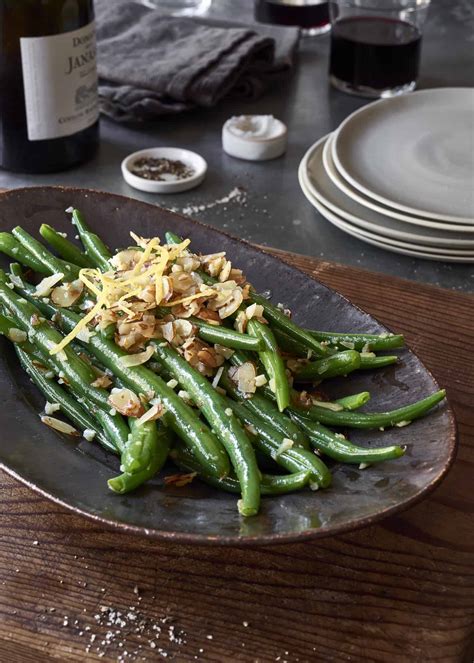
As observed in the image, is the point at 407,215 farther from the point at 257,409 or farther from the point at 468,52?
the point at 468,52

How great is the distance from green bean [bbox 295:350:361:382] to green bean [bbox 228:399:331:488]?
0.13 meters

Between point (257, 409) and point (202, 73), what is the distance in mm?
1558

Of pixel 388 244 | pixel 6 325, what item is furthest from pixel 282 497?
pixel 388 244

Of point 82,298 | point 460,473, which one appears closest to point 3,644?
point 82,298

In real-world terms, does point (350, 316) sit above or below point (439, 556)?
above

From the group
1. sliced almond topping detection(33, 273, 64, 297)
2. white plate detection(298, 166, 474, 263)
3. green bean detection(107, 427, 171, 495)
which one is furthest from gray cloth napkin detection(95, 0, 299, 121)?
green bean detection(107, 427, 171, 495)

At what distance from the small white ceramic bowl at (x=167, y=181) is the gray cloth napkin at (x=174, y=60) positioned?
214 mm

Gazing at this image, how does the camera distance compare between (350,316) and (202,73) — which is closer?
(350,316)

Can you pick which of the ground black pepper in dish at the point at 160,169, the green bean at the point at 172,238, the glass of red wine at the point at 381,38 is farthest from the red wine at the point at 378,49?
the green bean at the point at 172,238

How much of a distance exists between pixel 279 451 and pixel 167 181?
4.06 feet

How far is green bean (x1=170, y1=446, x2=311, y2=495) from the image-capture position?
1.18 metres

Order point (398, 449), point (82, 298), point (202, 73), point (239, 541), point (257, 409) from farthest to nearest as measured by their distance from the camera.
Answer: point (202, 73)
point (82, 298)
point (257, 409)
point (398, 449)
point (239, 541)

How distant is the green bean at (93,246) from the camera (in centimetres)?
161

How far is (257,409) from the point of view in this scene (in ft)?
4.30
